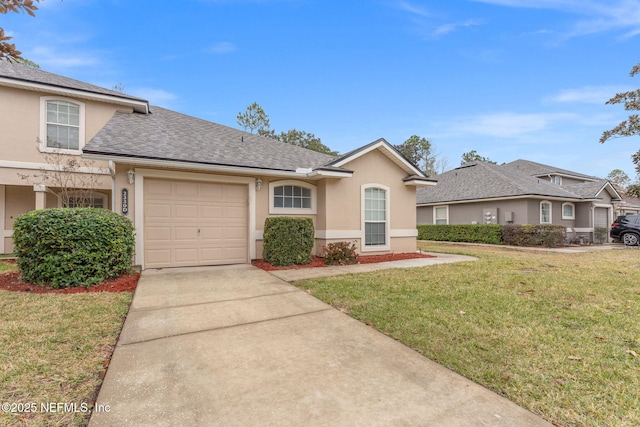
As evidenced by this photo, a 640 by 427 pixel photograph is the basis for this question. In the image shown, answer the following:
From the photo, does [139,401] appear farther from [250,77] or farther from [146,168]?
[250,77]

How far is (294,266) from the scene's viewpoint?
26.8 ft

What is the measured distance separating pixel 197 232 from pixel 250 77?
12.1 m

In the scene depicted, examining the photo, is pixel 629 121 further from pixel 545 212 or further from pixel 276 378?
pixel 276 378

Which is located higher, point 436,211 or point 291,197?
point 291,197

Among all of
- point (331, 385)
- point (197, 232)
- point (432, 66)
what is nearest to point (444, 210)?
point (432, 66)

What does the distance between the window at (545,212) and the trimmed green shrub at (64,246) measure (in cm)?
2055

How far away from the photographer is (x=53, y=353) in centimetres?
297

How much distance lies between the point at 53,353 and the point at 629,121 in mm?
27094

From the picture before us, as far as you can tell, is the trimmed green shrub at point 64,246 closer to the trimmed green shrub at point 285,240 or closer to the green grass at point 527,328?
the trimmed green shrub at point 285,240

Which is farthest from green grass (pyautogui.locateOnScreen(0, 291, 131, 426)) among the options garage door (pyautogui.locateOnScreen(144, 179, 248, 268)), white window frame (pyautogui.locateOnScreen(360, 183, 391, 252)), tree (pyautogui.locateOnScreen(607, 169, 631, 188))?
tree (pyautogui.locateOnScreen(607, 169, 631, 188))

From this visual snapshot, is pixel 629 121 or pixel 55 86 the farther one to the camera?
pixel 629 121

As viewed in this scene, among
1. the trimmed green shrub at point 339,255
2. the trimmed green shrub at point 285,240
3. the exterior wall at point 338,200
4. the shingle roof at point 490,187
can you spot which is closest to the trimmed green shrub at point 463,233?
the shingle roof at point 490,187

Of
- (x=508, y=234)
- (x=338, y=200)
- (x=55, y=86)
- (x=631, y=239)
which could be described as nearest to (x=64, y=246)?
(x=338, y=200)

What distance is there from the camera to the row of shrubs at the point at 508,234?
15016 millimetres
